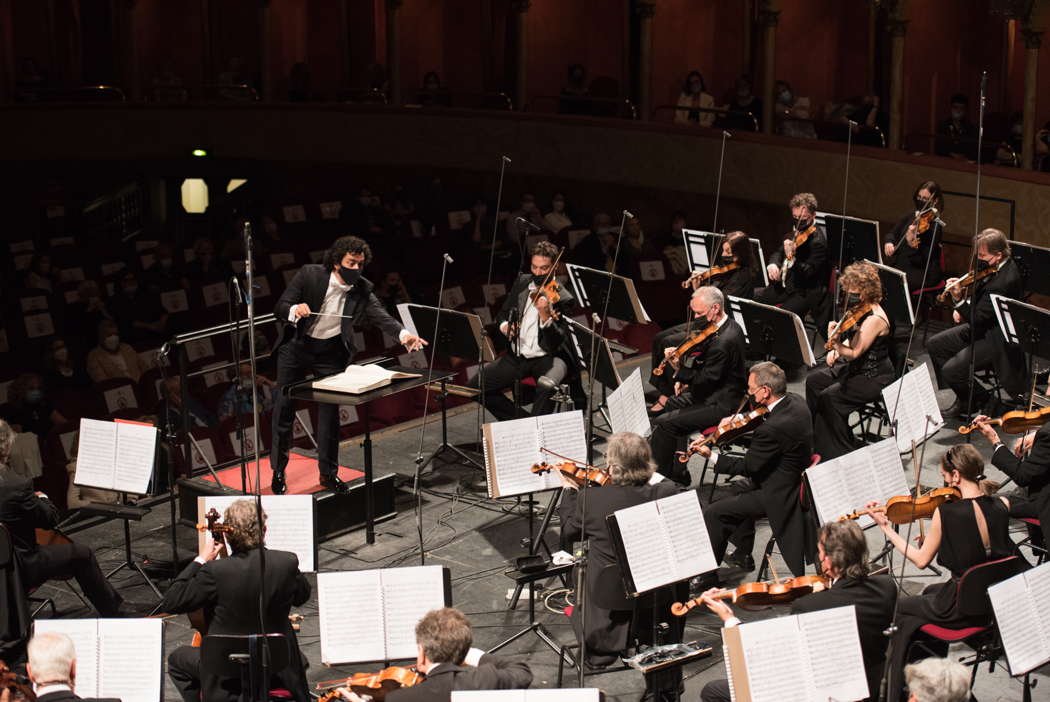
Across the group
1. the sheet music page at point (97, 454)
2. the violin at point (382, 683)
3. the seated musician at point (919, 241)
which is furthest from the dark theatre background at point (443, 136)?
the violin at point (382, 683)

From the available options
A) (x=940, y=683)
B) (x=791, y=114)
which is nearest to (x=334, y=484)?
(x=940, y=683)

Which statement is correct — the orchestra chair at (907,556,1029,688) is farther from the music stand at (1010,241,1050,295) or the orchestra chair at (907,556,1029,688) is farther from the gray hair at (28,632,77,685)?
the music stand at (1010,241,1050,295)

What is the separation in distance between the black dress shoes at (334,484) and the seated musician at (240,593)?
7.68 feet

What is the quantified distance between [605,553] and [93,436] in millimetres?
2957

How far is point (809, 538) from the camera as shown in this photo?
711 centimetres

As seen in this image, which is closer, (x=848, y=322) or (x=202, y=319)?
A: (x=848, y=322)

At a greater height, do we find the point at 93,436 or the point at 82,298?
the point at 82,298

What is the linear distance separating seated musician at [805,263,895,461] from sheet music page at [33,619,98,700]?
4.57 metres

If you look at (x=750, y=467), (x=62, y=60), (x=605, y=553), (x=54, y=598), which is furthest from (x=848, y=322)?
(x=62, y=60)

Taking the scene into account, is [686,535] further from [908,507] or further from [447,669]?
[447,669]

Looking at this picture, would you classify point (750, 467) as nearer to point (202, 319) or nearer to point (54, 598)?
point (54, 598)

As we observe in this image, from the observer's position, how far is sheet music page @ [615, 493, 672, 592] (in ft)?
19.0

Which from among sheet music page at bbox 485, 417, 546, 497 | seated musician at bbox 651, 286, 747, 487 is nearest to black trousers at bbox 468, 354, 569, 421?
seated musician at bbox 651, 286, 747, 487

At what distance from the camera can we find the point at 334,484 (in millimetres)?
8008
